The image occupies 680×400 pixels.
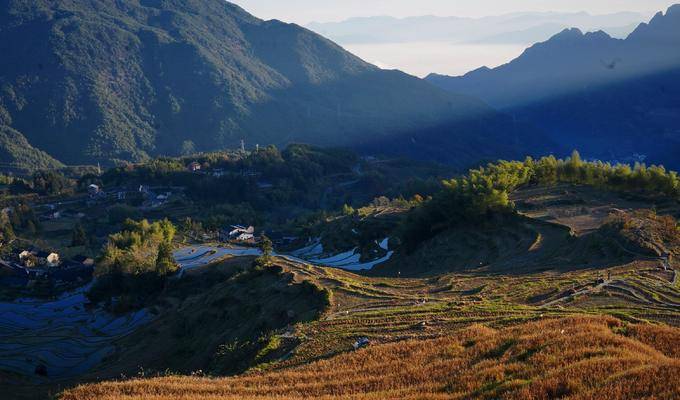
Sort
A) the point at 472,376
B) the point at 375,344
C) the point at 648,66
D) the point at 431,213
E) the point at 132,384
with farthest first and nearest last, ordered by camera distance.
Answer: the point at 648,66 < the point at 431,213 < the point at 375,344 < the point at 132,384 < the point at 472,376

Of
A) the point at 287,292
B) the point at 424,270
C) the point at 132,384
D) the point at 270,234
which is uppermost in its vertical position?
the point at 132,384

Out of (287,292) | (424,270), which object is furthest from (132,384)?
(424,270)

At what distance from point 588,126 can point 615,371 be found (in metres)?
148

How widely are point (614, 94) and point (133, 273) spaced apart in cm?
13560

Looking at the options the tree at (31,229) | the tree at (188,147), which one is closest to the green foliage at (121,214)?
the tree at (31,229)

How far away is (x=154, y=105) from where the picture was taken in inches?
6934

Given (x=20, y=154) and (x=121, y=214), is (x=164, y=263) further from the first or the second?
(x=20, y=154)

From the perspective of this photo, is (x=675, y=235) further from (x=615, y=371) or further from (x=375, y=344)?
(x=615, y=371)

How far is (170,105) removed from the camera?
177m

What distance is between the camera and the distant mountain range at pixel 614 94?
407ft

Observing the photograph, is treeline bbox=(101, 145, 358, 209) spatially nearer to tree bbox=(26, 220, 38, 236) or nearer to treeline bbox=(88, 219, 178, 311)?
tree bbox=(26, 220, 38, 236)

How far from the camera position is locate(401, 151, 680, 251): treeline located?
3288 cm

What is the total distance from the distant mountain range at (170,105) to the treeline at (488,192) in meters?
95.5

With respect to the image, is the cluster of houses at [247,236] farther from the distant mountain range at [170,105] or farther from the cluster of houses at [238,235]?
the distant mountain range at [170,105]
